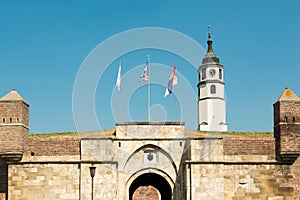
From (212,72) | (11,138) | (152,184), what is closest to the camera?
(11,138)

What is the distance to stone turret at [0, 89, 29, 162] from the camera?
21.6 m

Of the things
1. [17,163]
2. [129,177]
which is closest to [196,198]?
[129,177]

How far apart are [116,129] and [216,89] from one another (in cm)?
3722

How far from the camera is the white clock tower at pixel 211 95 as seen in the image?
59.7m

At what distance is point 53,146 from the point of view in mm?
22219

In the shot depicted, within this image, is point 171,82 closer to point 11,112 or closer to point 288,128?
point 288,128

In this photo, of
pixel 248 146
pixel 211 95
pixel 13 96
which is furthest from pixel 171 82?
pixel 211 95

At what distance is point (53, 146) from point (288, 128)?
948cm

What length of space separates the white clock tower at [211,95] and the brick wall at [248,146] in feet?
121

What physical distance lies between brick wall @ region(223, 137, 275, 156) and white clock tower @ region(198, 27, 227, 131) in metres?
37.0

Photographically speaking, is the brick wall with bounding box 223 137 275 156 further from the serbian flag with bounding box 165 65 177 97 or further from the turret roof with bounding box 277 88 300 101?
the serbian flag with bounding box 165 65 177 97

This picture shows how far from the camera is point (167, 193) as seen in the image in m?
27.4

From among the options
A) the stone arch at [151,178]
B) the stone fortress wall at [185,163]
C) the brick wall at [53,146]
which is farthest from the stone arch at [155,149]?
the brick wall at [53,146]

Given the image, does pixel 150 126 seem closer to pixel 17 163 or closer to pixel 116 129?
pixel 116 129
